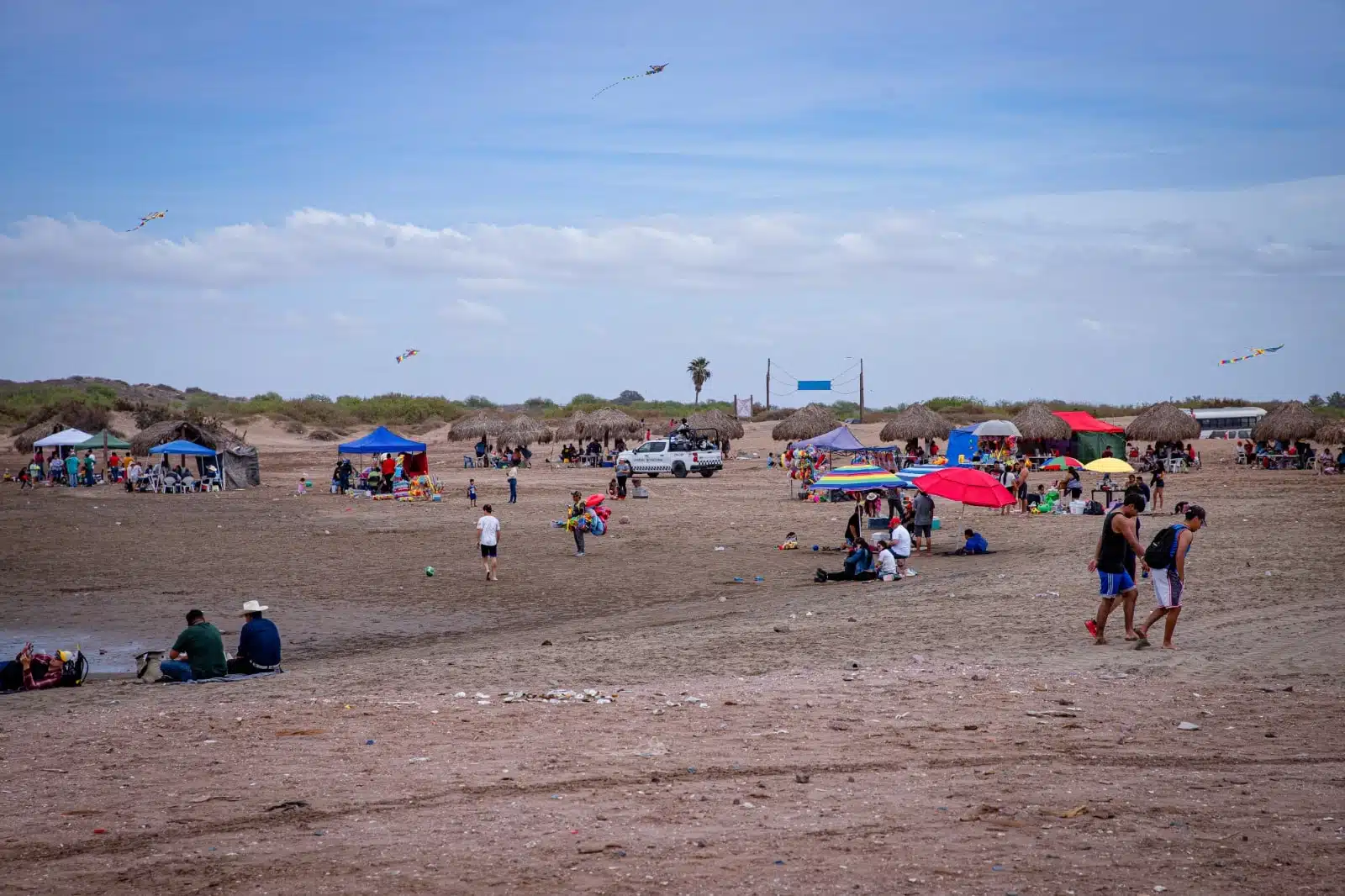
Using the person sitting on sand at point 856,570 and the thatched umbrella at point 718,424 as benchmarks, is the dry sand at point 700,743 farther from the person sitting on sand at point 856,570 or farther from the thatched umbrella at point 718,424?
the thatched umbrella at point 718,424

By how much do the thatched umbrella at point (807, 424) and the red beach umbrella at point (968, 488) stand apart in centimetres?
3239

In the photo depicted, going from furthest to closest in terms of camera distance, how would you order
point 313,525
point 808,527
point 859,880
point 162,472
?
point 162,472 < point 313,525 < point 808,527 < point 859,880

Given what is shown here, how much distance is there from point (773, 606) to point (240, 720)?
7.29m

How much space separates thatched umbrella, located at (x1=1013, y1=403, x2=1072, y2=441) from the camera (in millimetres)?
44969

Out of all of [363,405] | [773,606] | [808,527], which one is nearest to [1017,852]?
[773,606]

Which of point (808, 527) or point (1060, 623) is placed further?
point (808, 527)

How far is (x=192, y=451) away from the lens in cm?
3616

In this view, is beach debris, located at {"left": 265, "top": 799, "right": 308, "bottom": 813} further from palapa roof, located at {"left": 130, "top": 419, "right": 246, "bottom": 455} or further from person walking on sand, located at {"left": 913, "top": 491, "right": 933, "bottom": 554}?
palapa roof, located at {"left": 130, "top": 419, "right": 246, "bottom": 455}

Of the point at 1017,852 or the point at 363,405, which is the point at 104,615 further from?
the point at 363,405

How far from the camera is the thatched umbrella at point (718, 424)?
54.1 metres

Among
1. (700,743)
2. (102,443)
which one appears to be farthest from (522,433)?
(700,743)

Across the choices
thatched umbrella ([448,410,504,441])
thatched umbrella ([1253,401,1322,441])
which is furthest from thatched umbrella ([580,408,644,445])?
thatched umbrella ([1253,401,1322,441])

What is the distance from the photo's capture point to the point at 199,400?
96.1 metres

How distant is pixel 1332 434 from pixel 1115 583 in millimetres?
35635
